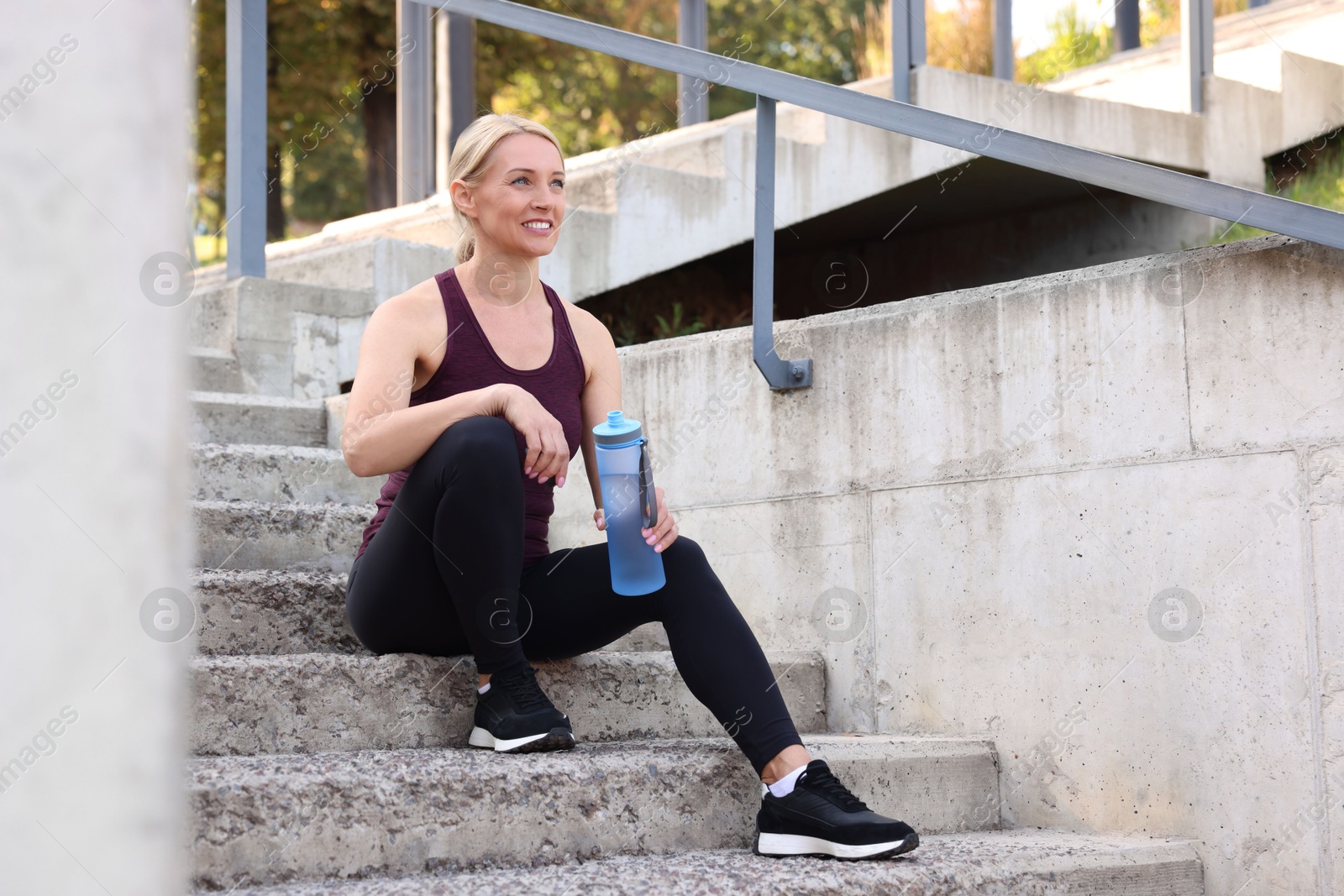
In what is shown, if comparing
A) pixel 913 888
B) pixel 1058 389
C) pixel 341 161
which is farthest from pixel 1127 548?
pixel 341 161

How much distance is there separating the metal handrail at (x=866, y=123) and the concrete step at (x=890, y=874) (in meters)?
1.05

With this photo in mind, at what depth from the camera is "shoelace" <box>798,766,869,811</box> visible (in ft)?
6.73

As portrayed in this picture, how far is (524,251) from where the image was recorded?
2.49 metres

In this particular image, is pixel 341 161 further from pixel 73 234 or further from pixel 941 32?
pixel 73 234

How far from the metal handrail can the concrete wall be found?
105mm

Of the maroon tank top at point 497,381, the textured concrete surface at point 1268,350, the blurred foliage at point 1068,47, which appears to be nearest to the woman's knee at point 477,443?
the maroon tank top at point 497,381

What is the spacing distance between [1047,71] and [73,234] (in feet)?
25.2

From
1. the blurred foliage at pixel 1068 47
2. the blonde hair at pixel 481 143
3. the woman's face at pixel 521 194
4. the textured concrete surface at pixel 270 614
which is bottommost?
the textured concrete surface at pixel 270 614

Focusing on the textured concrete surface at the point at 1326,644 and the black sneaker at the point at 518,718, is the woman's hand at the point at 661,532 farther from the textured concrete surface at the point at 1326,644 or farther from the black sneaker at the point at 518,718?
the textured concrete surface at the point at 1326,644

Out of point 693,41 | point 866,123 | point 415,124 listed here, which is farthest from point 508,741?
point 415,124

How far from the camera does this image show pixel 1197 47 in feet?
16.6

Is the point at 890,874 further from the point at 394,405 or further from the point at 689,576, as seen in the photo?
the point at 394,405

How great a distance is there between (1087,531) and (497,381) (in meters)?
1.12

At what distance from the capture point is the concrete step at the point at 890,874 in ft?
5.95
